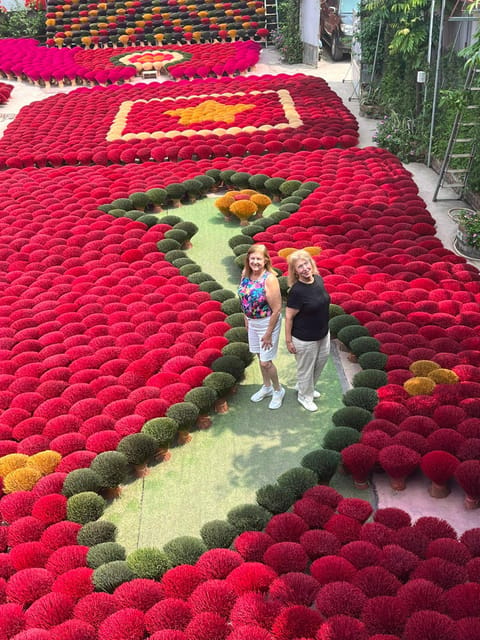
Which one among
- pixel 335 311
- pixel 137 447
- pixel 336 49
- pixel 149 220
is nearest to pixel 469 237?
pixel 335 311

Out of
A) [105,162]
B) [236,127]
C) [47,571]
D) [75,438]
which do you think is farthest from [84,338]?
[236,127]

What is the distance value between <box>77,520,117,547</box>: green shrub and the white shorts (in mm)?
2032

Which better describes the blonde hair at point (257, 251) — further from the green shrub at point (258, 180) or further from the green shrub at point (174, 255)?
the green shrub at point (258, 180)

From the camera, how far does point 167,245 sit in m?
9.31

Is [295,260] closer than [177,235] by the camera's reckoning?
Yes

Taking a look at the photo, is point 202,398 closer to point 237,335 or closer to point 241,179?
point 237,335

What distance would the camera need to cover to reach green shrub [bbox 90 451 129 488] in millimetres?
5281

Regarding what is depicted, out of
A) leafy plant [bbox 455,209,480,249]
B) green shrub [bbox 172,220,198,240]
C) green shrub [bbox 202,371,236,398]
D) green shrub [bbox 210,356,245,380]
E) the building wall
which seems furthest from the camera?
the building wall

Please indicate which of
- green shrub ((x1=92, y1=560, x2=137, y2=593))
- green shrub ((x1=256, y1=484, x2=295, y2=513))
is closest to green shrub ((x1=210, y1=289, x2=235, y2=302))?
green shrub ((x1=256, y1=484, x2=295, y2=513))

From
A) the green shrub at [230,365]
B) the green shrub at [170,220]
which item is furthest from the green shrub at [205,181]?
the green shrub at [230,365]

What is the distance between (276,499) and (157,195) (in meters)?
7.39

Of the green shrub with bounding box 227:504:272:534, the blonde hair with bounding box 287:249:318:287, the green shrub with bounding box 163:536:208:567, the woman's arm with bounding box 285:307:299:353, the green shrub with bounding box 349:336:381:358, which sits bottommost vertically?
the green shrub with bounding box 227:504:272:534

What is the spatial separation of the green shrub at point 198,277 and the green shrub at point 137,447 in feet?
10.4

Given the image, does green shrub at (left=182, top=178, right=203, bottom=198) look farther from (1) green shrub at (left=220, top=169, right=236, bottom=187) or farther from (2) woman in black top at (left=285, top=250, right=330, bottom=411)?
(2) woman in black top at (left=285, top=250, right=330, bottom=411)
